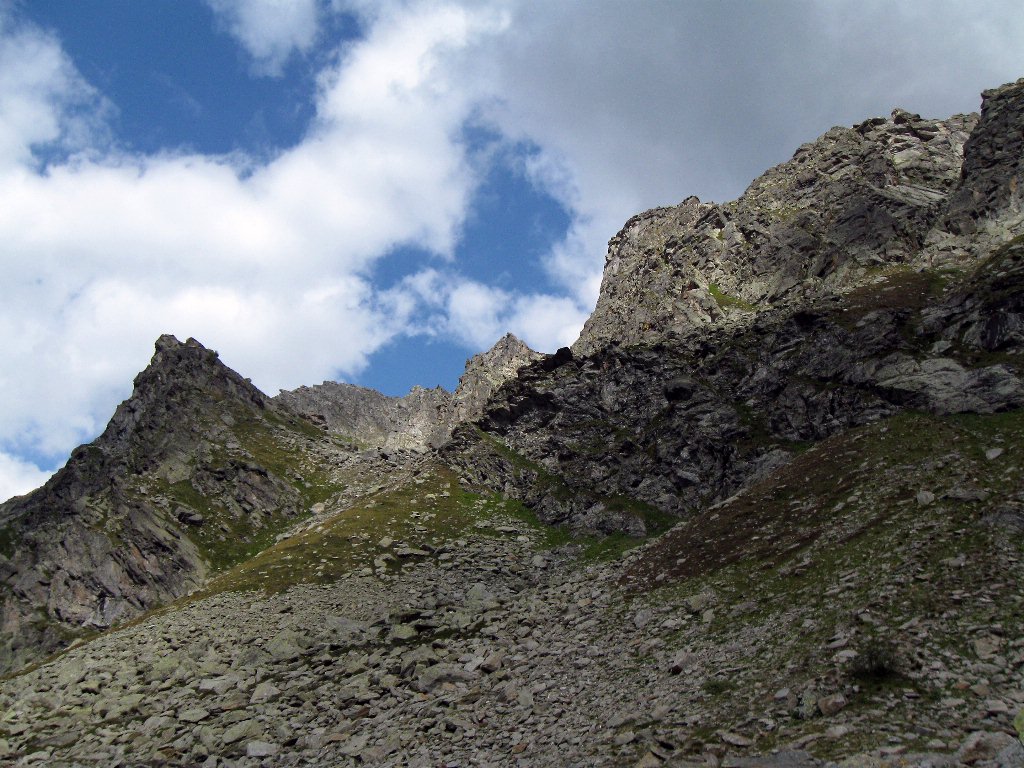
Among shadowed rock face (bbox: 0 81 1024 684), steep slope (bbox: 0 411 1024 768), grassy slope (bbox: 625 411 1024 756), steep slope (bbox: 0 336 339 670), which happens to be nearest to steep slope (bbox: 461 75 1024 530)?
shadowed rock face (bbox: 0 81 1024 684)

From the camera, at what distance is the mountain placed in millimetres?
19578

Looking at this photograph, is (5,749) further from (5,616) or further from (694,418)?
(694,418)

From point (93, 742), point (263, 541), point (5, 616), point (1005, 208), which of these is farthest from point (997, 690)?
point (5, 616)

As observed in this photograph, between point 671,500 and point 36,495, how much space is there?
88.9 metres

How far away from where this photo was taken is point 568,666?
90.0 ft

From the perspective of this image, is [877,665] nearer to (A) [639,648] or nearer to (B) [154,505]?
(A) [639,648]

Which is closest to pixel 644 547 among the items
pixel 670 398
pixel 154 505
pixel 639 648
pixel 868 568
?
pixel 639 648

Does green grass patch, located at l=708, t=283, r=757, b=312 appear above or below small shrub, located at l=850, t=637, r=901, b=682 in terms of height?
above

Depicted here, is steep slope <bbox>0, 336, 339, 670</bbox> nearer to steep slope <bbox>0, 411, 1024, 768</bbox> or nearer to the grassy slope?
steep slope <bbox>0, 411, 1024, 768</bbox>

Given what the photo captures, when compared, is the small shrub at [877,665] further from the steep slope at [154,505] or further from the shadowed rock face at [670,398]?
the steep slope at [154,505]

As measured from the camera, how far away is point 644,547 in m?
41.5

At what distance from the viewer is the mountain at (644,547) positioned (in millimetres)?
19578

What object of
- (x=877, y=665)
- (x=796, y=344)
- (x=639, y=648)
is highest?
(x=796, y=344)

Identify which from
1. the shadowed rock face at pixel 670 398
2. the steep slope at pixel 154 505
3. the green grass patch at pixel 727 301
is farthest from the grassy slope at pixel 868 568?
the steep slope at pixel 154 505
